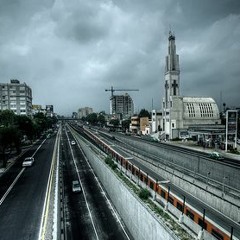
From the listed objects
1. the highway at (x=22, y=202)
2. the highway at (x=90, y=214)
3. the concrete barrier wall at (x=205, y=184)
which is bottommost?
the highway at (x=90, y=214)

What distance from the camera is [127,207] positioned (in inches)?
1140

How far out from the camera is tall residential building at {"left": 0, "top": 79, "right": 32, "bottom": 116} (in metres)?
146

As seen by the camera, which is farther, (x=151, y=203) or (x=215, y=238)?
(x=151, y=203)

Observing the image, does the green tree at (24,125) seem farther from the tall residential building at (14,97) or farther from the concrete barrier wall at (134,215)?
the tall residential building at (14,97)

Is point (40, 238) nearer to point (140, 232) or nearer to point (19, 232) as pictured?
point (19, 232)

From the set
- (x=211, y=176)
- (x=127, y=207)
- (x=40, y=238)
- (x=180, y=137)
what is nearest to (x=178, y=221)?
(x=127, y=207)

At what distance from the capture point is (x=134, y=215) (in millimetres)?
26531

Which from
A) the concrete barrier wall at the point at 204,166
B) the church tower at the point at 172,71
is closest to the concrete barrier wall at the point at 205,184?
the concrete barrier wall at the point at 204,166

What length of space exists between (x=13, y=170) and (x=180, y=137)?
71.0 meters

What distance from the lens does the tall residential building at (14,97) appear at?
→ 5728 inches

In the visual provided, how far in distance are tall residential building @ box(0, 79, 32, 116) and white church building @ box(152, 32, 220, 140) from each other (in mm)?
81044

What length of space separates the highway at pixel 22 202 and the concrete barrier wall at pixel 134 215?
1011 centimetres

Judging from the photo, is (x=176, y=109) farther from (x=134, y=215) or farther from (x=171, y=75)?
(x=134, y=215)

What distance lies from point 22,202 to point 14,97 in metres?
129
